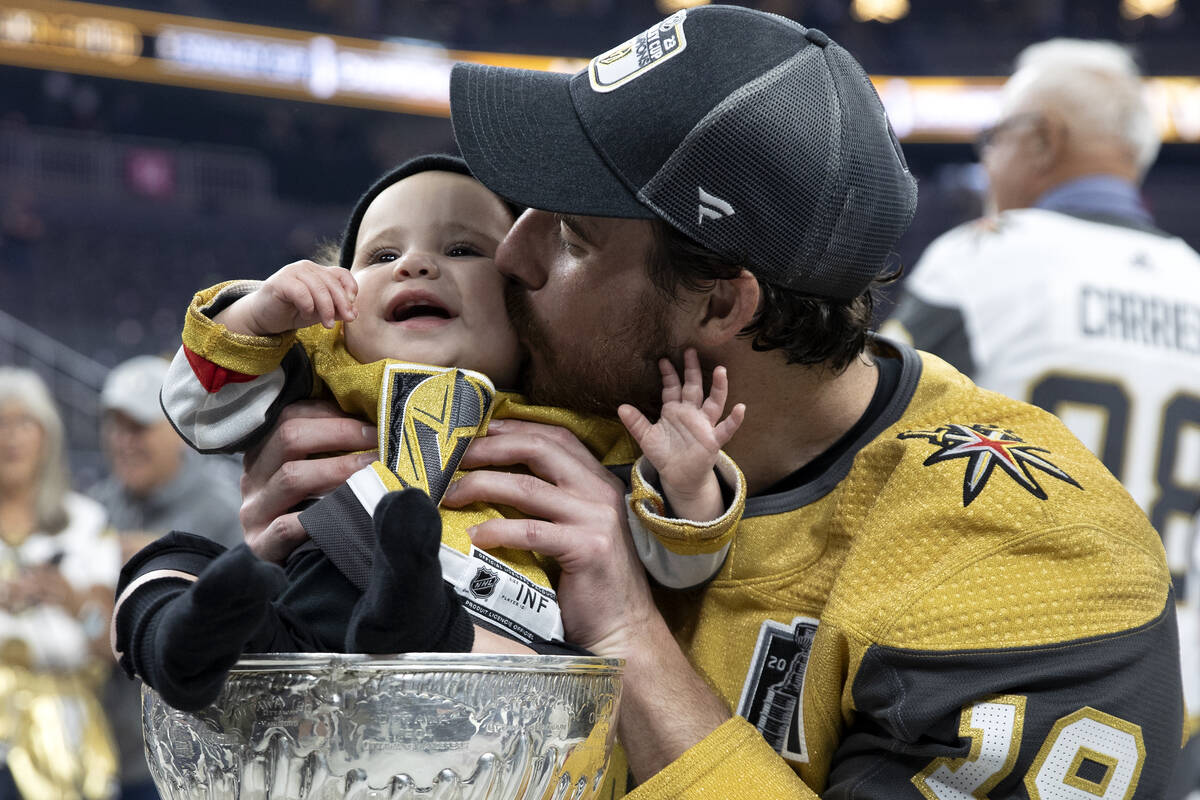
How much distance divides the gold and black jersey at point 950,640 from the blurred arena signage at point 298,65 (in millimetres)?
7851

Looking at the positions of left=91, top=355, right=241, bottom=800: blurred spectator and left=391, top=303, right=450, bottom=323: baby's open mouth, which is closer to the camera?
left=391, top=303, right=450, bottom=323: baby's open mouth

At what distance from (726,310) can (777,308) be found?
5cm

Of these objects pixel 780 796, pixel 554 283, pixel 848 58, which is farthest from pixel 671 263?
pixel 780 796

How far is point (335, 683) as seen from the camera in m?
0.74

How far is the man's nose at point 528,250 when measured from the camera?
114 cm

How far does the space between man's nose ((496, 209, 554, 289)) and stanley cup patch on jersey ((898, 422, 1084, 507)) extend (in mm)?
381

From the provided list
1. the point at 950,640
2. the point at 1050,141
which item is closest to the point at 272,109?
the point at 1050,141

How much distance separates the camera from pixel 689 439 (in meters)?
1.01

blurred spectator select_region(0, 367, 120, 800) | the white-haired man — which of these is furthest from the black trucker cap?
blurred spectator select_region(0, 367, 120, 800)

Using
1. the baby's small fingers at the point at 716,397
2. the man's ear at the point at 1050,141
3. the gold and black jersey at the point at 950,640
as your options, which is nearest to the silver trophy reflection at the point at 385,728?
the gold and black jersey at the point at 950,640

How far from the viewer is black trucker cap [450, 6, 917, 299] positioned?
38.8 inches

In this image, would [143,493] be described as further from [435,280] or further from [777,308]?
[777,308]

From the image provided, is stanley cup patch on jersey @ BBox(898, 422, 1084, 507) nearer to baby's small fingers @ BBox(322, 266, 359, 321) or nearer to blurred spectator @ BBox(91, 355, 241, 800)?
baby's small fingers @ BBox(322, 266, 359, 321)

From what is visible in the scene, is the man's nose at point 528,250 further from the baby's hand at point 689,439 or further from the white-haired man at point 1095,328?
the white-haired man at point 1095,328
